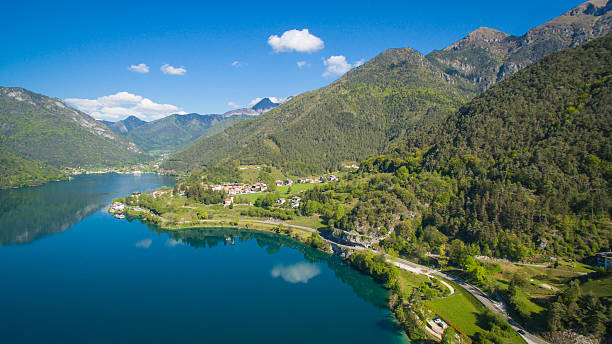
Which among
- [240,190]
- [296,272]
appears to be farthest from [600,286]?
[240,190]

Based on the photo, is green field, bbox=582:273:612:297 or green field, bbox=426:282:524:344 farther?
green field, bbox=426:282:524:344

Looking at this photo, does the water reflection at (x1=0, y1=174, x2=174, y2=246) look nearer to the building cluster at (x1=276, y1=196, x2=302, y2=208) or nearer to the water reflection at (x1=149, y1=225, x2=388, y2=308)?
the water reflection at (x1=149, y1=225, x2=388, y2=308)

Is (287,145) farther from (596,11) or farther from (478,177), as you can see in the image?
(596,11)

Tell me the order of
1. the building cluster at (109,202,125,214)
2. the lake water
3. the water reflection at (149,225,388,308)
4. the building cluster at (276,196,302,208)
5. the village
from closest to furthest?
the lake water, the water reflection at (149,225,388,308), the building cluster at (276,196,302,208), the village, the building cluster at (109,202,125,214)

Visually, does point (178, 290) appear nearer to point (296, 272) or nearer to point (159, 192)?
point (296, 272)

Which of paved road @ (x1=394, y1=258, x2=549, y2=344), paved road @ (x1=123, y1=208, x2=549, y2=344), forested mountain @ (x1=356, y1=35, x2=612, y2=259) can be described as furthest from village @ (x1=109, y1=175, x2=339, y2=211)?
paved road @ (x1=394, y1=258, x2=549, y2=344)

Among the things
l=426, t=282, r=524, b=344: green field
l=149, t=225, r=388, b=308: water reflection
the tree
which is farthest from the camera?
l=149, t=225, r=388, b=308: water reflection
